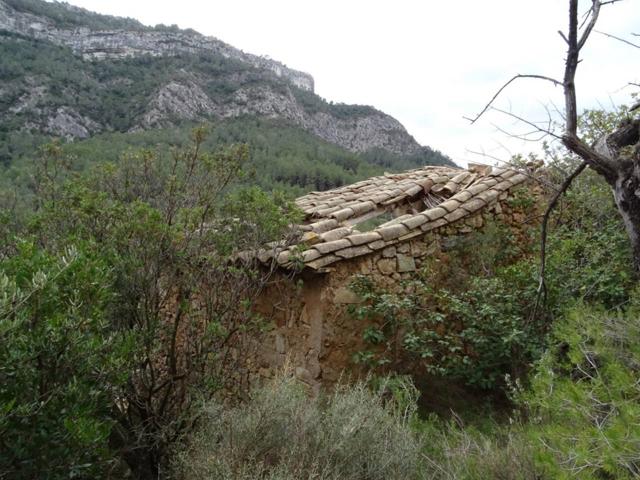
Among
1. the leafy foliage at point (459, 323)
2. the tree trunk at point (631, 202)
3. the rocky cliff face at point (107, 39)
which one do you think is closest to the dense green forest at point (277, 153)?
the leafy foliage at point (459, 323)

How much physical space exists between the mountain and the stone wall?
14605 millimetres

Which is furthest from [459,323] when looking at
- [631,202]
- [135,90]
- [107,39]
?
[107,39]

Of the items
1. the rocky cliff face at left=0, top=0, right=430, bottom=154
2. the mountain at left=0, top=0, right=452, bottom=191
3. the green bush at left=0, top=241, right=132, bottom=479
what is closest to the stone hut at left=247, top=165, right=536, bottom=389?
the green bush at left=0, top=241, right=132, bottom=479

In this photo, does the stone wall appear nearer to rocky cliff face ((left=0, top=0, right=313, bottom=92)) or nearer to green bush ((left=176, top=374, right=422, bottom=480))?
green bush ((left=176, top=374, right=422, bottom=480))

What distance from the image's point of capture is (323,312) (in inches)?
187

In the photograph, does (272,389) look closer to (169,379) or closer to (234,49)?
(169,379)

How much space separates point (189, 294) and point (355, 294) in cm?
160

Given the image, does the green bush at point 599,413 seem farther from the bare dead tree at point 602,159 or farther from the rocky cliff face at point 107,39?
the rocky cliff face at point 107,39

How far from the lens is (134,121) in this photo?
85.8ft

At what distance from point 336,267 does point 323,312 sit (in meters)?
0.44

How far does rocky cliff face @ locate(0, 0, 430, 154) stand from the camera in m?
25.6

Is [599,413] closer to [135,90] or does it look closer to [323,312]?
[323,312]

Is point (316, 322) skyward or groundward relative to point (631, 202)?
groundward

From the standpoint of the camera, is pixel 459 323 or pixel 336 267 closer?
pixel 336 267
